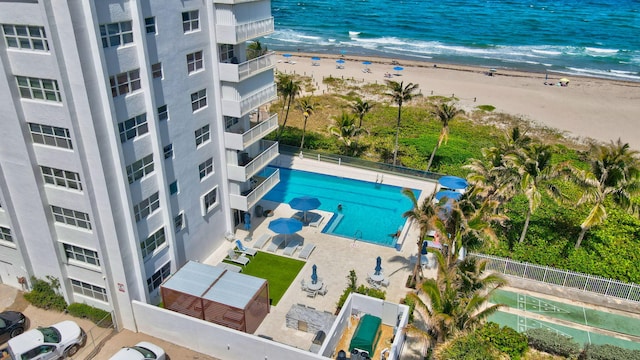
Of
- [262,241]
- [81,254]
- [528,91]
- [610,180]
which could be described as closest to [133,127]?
[81,254]

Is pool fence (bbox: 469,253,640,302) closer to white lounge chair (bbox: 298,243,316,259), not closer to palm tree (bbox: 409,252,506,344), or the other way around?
palm tree (bbox: 409,252,506,344)

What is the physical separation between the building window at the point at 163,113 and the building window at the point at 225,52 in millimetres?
5711

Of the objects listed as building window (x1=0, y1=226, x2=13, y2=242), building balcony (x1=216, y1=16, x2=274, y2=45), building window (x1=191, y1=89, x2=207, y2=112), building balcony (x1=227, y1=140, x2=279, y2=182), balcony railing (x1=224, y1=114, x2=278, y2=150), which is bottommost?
building window (x1=0, y1=226, x2=13, y2=242)

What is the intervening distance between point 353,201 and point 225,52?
1740 cm

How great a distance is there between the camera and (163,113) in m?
25.3

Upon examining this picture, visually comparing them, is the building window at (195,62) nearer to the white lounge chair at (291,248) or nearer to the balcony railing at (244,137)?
the balcony railing at (244,137)

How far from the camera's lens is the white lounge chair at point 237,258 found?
31031mm

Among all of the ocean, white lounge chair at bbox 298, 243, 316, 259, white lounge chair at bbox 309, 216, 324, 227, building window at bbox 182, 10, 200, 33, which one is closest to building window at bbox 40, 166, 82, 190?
building window at bbox 182, 10, 200, 33

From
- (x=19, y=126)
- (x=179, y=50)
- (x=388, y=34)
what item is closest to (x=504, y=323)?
(x=179, y=50)

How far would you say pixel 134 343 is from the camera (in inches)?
983

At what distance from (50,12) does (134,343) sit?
16.7m

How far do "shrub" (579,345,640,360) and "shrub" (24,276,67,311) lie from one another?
28.2 metres

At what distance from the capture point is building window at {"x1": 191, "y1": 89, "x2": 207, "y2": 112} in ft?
90.9

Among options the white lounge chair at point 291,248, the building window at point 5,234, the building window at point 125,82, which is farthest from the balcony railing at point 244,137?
the building window at point 5,234
